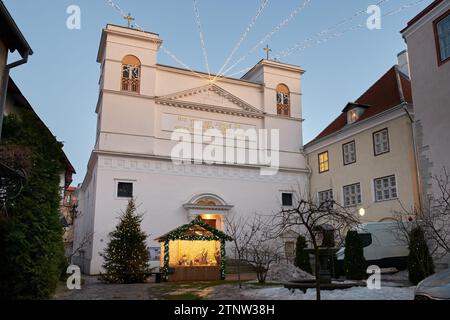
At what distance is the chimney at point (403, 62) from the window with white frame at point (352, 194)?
28.3ft

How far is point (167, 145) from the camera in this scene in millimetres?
29641

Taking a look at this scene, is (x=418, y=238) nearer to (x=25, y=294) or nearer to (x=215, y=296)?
(x=215, y=296)

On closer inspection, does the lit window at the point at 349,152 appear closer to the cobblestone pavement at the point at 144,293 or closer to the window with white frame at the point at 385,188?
the window with white frame at the point at 385,188

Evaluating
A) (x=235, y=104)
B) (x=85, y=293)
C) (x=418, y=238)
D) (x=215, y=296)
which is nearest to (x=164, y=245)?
(x=85, y=293)

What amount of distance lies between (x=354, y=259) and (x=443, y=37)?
1021 cm

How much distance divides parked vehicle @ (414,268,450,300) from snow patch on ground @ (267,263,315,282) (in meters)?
8.93

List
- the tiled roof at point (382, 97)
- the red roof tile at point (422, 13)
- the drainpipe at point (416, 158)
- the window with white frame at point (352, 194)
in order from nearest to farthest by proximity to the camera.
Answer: the red roof tile at point (422, 13)
the drainpipe at point (416, 158)
the tiled roof at point (382, 97)
the window with white frame at point (352, 194)

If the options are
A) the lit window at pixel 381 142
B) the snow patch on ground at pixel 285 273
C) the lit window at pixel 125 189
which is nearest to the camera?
the snow patch on ground at pixel 285 273

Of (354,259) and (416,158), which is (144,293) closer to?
(354,259)

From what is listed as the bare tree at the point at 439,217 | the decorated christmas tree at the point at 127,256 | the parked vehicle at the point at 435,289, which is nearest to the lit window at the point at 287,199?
the bare tree at the point at 439,217

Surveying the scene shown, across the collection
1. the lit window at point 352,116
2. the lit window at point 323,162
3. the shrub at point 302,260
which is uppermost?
the lit window at point 352,116

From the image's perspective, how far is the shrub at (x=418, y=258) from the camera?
16125 millimetres

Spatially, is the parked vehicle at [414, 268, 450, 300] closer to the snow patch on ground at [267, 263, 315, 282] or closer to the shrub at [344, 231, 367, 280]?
the snow patch on ground at [267, 263, 315, 282]

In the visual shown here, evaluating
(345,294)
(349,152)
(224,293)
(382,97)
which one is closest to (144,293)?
(224,293)
